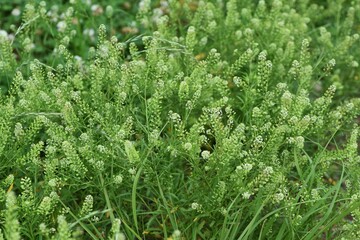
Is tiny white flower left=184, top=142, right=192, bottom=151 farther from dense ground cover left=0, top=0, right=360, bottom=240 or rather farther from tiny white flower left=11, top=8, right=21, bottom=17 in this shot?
tiny white flower left=11, top=8, right=21, bottom=17

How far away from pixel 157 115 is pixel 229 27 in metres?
1.16

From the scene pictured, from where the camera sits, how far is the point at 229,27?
3873 millimetres

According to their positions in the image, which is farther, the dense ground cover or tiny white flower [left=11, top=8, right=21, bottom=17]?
tiny white flower [left=11, top=8, right=21, bottom=17]

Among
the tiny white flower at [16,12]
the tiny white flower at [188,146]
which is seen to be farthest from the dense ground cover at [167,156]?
the tiny white flower at [16,12]

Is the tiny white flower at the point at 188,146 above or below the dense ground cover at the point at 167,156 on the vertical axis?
above

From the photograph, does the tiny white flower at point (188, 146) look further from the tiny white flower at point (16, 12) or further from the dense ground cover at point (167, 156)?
the tiny white flower at point (16, 12)

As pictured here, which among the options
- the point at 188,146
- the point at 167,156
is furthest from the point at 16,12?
the point at 188,146

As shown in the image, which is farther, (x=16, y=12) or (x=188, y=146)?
(x=16, y=12)

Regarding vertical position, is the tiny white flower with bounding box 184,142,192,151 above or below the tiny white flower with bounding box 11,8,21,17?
above

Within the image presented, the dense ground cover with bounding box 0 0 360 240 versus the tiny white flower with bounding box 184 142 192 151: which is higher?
the tiny white flower with bounding box 184 142 192 151

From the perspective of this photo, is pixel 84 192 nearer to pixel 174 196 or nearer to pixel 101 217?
pixel 101 217

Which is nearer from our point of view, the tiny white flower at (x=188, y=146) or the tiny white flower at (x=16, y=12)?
the tiny white flower at (x=188, y=146)

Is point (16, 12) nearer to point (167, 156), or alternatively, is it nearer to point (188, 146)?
point (167, 156)

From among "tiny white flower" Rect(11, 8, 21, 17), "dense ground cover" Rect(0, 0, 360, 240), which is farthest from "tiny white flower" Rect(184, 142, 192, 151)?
"tiny white flower" Rect(11, 8, 21, 17)
